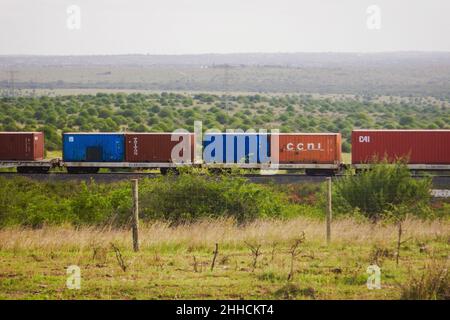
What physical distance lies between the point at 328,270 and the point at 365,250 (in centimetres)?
203

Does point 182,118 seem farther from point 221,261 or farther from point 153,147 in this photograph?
point 221,261

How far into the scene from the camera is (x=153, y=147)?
47531 millimetres

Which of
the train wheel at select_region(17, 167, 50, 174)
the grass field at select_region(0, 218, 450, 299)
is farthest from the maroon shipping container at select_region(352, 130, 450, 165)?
the grass field at select_region(0, 218, 450, 299)

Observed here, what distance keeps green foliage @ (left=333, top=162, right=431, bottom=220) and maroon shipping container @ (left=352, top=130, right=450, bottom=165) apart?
16.2 meters

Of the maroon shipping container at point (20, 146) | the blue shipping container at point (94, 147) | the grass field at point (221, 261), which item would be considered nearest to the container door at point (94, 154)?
the blue shipping container at point (94, 147)

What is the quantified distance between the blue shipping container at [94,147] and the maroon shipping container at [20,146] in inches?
79.8

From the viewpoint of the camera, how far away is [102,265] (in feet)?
47.4

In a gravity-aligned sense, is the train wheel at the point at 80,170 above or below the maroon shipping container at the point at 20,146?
below

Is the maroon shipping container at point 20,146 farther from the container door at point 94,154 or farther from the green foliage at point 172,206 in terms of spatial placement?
the green foliage at point 172,206

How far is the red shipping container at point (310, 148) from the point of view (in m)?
46.0

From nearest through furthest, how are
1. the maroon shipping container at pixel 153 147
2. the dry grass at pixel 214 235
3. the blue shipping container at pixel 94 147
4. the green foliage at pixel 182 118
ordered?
1. the dry grass at pixel 214 235
2. the maroon shipping container at pixel 153 147
3. the blue shipping container at pixel 94 147
4. the green foliage at pixel 182 118

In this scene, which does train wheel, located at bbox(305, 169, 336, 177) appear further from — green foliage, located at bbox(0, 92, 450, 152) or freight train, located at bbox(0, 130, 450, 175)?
A: green foliage, located at bbox(0, 92, 450, 152)

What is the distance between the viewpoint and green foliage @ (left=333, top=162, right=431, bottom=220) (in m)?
25.5
